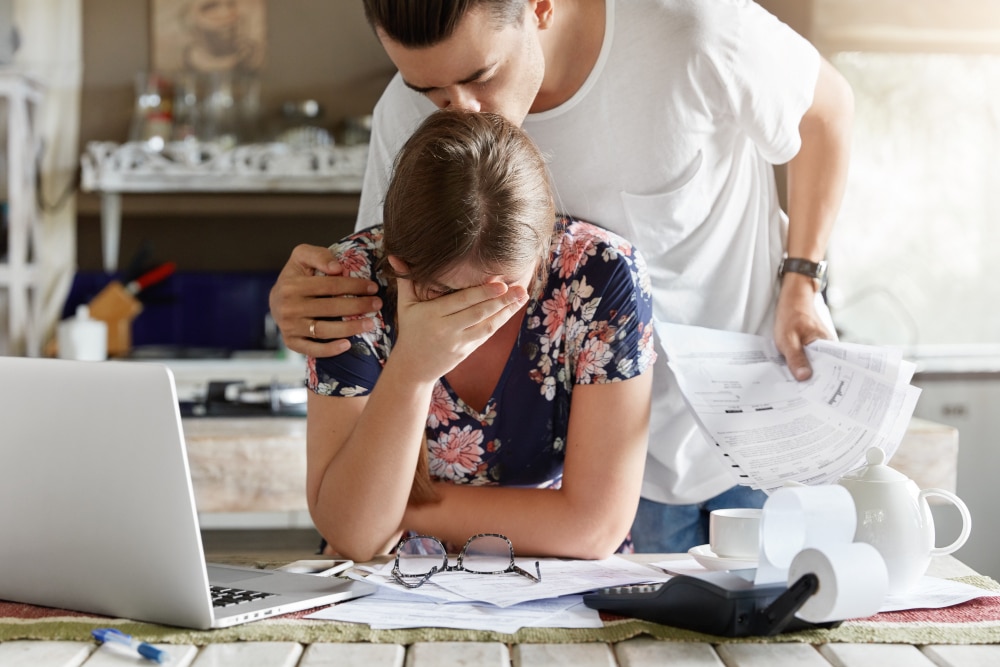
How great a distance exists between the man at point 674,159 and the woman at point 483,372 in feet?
0.23

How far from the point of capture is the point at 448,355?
1109 millimetres

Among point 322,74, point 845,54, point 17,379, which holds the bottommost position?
point 17,379

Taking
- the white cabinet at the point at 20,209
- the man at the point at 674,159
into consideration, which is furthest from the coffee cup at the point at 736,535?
the white cabinet at the point at 20,209

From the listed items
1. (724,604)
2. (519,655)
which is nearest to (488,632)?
(519,655)

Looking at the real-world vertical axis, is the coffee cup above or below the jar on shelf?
below

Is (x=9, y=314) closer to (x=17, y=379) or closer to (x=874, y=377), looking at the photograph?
(x=17, y=379)

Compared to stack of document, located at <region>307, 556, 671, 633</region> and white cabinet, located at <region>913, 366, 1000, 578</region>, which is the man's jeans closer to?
Answer: stack of document, located at <region>307, 556, 671, 633</region>

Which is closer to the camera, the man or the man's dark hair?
the man's dark hair

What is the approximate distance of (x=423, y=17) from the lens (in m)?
1.11

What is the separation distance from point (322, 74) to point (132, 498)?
270cm

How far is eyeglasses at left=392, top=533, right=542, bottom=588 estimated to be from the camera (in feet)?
3.46

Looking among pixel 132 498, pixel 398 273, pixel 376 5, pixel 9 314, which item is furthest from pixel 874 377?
pixel 9 314

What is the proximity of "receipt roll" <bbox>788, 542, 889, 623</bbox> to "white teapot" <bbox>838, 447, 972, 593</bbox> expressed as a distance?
82 mm

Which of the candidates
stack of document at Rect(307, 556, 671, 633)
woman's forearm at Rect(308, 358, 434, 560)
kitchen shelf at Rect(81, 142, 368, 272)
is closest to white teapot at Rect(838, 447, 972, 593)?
stack of document at Rect(307, 556, 671, 633)
